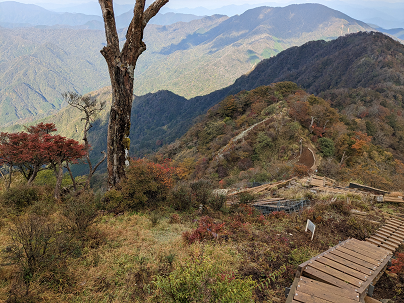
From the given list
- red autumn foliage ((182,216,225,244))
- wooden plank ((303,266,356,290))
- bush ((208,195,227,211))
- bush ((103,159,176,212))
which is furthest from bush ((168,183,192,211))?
wooden plank ((303,266,356,290))

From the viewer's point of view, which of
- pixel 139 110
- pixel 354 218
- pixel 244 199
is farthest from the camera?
pixel 139 110

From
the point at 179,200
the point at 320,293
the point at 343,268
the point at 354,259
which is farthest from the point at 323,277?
the point at 179,200

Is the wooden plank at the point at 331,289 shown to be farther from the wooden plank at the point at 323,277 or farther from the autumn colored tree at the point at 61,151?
the autumn colored tree at the point at 61,151

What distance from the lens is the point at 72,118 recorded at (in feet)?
454

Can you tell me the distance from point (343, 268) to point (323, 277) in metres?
0.70

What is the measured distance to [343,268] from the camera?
159 inches

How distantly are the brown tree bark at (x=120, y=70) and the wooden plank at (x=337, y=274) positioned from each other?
6.49 meters

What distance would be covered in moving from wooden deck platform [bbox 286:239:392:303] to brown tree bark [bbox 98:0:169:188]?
21.1 ft

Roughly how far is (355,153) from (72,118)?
15546cm

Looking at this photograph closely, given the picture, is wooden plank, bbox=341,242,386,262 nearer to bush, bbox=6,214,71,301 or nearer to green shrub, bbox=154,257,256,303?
green shrub, bbox=154,257,256,303

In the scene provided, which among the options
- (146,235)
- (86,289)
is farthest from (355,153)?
(86,289)

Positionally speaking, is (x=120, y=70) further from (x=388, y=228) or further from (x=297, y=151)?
(x=297, y=151)

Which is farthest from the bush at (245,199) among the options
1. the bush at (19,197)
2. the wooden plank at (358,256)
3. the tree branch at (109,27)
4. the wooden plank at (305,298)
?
the bush at (19,197)

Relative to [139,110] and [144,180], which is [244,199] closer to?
[144,180]
